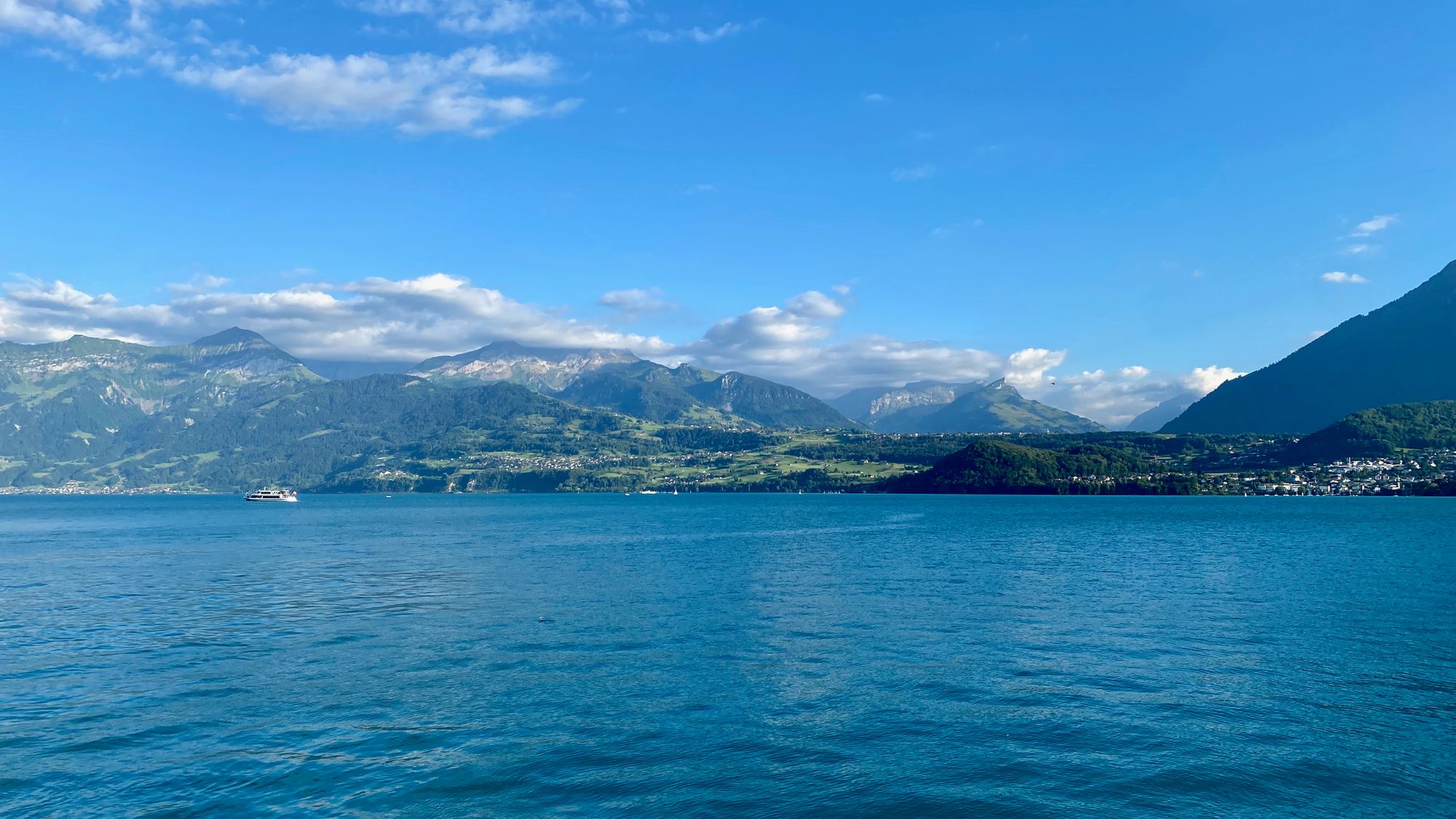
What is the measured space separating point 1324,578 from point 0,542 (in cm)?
18430

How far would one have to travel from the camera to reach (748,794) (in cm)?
2548

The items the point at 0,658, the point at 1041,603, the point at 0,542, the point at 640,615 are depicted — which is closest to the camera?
the point at 0,658

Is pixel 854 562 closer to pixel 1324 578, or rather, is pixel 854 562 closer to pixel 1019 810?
pixel 1324 578

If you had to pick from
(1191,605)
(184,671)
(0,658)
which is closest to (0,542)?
(0,658)

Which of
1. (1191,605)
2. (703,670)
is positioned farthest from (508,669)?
(1191,605)

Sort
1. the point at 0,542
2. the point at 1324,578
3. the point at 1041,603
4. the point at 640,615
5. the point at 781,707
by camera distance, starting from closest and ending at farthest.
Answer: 1. the point at 781,707
2. the point at 640,615
3. the point at 1041,603
4. the point at 1324,578
5. the point at 0,542

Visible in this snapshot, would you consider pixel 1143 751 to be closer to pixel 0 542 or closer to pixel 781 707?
pixel 781 707

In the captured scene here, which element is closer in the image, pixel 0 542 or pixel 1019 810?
pixel 1019 810

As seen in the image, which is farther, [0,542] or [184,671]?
[0,542]

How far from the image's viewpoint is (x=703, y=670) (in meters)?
41.0

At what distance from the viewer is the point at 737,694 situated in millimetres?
36562

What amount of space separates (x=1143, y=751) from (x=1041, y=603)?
3364 centimetres

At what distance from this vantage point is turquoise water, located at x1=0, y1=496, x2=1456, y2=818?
85.0ft

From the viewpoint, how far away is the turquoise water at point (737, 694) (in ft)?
85.0
